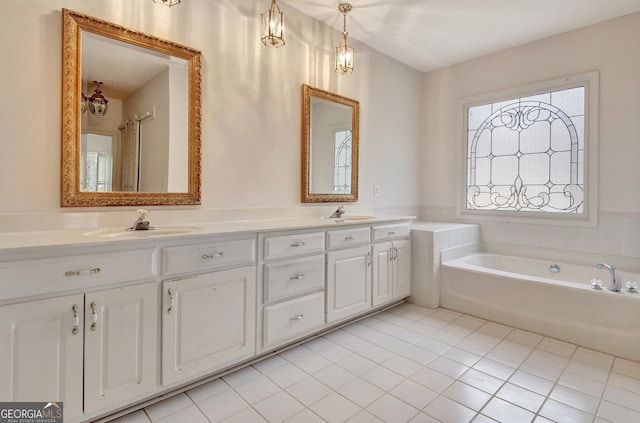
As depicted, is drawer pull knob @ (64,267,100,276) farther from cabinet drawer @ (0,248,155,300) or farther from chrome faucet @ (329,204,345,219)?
chrome faucet @ (329,204,345,219)

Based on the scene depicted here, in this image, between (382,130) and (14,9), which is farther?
(382,130)

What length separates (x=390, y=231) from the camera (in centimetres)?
291

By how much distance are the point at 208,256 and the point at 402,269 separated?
1.94 m

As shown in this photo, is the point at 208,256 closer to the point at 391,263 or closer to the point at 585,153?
the point at 391,263

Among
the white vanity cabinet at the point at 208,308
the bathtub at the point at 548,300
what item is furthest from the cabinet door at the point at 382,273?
the white vanity cabinet at the point at 208,308

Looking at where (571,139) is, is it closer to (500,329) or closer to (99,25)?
(500,329)

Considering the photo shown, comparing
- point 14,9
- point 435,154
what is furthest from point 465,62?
point 14,9

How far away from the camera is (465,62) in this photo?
380 cm

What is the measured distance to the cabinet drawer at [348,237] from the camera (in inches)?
94.4

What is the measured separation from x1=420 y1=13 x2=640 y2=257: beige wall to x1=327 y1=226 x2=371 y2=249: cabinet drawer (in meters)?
1.81

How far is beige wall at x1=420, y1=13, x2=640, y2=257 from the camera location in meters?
2.79

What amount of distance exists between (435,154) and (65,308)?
388 cm

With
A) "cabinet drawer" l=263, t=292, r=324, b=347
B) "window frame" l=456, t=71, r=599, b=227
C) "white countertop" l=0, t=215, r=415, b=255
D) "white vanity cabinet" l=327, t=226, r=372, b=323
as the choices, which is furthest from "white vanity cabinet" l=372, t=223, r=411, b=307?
"window frame" l=456, t=71, r=599, b=227

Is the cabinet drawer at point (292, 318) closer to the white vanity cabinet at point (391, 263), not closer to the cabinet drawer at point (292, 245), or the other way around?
the cabinet drawer at point (292, 245)
